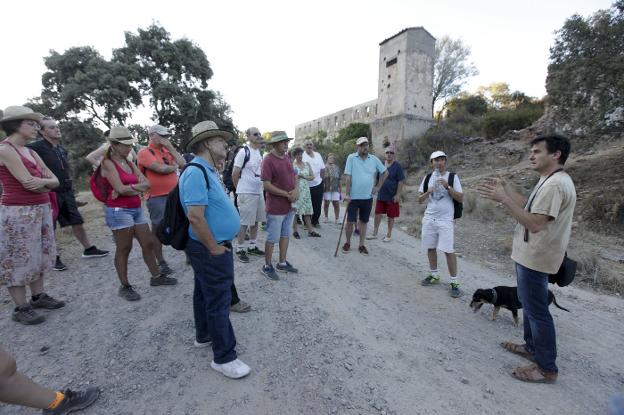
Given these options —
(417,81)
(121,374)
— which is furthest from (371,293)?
(417,81)

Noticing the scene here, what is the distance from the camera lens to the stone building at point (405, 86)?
91.6 feet

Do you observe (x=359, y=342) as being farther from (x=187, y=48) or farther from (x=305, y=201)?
(x=187, y=48)

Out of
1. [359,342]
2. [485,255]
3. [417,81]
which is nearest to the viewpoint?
[359,342]

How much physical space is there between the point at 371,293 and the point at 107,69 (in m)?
23.3

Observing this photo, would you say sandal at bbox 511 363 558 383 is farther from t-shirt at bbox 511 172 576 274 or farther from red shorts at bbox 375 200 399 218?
red shorts at bbox 375 200 399 218

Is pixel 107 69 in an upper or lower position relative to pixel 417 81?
lower

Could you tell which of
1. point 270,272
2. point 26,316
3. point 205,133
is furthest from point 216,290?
point 26,316

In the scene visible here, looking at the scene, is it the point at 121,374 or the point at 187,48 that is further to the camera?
the point at 187,48

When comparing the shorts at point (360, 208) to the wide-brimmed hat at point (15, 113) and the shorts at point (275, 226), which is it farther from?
the wide-brimmed hat at point (15, 113)

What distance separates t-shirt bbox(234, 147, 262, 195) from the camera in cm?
473

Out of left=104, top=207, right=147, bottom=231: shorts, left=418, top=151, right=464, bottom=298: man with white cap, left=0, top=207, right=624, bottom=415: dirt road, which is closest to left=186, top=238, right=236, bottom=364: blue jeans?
left=0, top=207, right=624, bottom=415: dirt road

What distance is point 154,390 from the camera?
224 cm

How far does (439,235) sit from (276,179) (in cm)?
→ 228

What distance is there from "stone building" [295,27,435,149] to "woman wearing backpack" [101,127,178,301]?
25.9 metres
